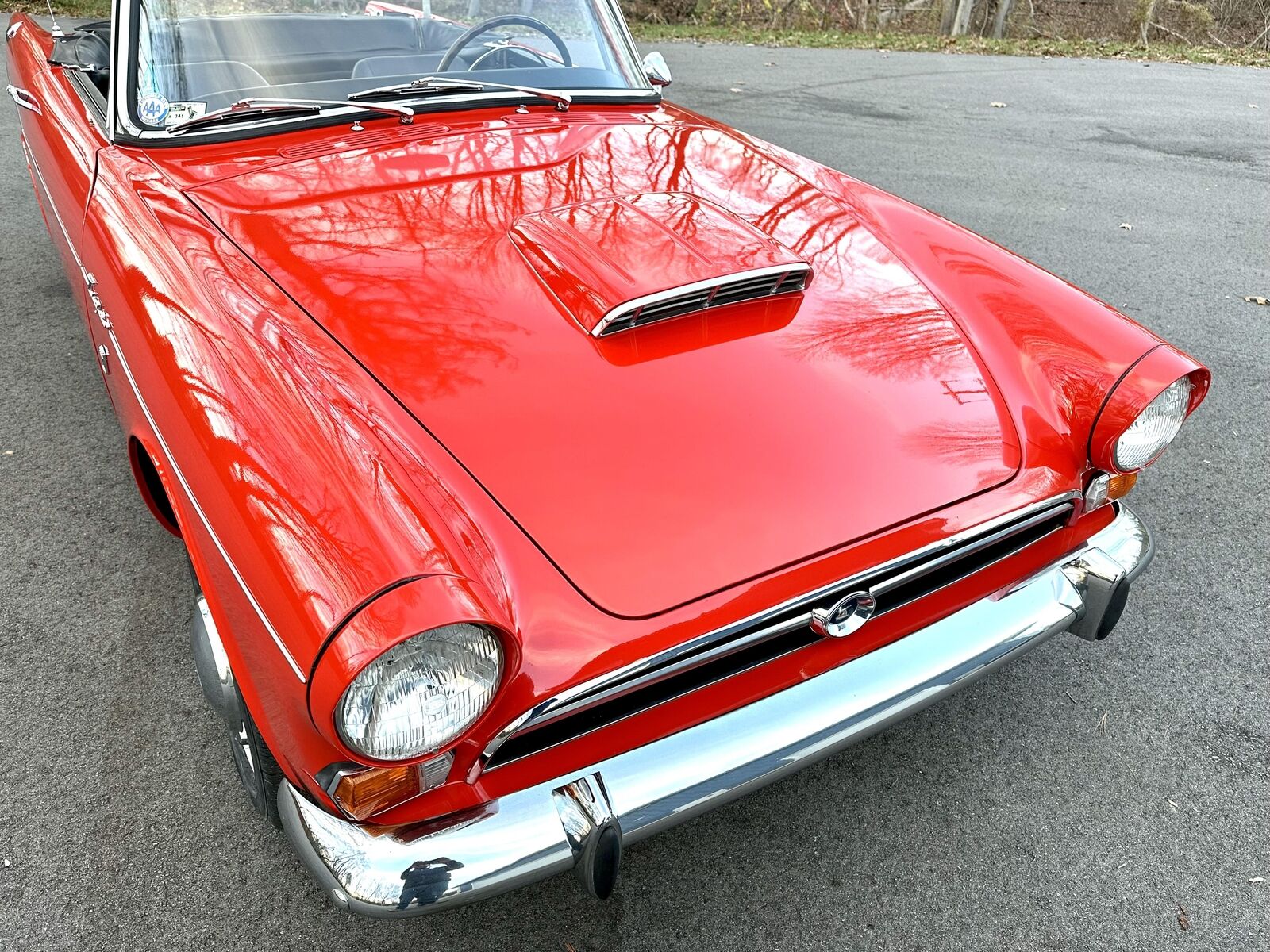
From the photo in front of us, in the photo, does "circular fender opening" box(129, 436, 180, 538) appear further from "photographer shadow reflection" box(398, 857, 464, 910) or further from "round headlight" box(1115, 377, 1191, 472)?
"round headlight" box(1115, 377, 1191, 472)

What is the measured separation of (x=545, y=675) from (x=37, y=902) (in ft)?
3.85

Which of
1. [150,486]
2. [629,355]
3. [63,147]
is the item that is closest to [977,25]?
[63,147]

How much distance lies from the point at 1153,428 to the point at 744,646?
3.29 feet

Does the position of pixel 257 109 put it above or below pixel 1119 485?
above

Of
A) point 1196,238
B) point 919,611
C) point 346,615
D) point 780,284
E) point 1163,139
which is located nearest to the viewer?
point 346,615

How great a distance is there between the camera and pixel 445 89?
2.51m

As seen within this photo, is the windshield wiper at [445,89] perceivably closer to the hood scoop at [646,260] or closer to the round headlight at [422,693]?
the hood scoop at [646,260]

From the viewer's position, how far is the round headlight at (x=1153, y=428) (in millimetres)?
1807

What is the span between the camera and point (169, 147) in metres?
2.27

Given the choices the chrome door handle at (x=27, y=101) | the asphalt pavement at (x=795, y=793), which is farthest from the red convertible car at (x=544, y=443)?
the chrome door handle at (x=27, y=101)

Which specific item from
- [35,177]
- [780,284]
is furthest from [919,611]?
[35,177]

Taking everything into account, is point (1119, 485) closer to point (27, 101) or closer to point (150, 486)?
point (150, 486)

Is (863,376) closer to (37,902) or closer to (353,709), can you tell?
(353,709)

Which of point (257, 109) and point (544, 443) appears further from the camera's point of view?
point (257, 109)
